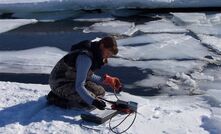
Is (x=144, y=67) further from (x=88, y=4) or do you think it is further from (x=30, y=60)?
(x=88, y=4)

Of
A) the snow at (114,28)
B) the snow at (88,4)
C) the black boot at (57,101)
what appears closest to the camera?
the black boot at (57,101)

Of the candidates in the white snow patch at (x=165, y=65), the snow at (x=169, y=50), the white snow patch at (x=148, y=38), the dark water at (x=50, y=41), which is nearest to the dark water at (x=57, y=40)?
the dark water at (x=50, y=41)

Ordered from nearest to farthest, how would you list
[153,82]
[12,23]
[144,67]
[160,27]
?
[153,82] → [144,67] → [160,27] → [12,23]

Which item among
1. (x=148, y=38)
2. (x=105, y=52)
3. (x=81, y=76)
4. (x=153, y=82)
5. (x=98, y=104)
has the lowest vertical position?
(x=153, y=82)

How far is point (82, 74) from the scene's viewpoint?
4434 mm

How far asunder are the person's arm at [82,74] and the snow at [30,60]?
8.05 feet

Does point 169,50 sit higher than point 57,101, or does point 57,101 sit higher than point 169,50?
point 57,101

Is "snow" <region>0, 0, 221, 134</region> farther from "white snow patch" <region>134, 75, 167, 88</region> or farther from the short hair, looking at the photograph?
the short hair

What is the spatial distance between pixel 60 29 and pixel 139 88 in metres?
4.17

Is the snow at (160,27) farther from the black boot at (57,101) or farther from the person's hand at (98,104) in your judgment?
the person's hand at (98,104)

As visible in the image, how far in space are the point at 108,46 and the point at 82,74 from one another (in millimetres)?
342

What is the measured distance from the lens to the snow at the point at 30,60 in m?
7.03

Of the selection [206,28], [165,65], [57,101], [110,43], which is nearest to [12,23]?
[206,28]

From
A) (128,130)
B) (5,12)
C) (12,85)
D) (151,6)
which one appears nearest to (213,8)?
(151,6)
